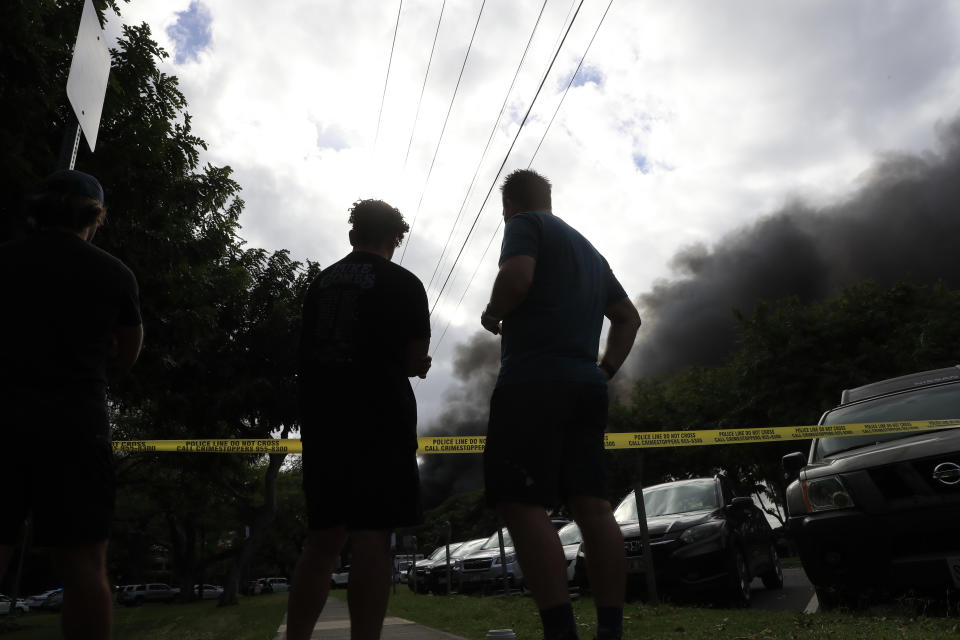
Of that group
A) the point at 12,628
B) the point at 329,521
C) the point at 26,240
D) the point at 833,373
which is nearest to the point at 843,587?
the point at 329,521

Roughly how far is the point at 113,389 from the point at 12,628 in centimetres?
1326

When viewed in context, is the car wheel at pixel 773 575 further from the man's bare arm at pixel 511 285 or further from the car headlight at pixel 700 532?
the man's bare arm at pixel 511 285

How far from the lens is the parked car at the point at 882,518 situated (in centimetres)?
476

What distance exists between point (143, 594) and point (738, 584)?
168 feet

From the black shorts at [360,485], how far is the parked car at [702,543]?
4994 mm

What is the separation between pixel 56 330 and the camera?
7.91 feet

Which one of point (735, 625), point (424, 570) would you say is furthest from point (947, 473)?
point (424, 570)

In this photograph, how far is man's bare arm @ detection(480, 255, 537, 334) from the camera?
295 cm

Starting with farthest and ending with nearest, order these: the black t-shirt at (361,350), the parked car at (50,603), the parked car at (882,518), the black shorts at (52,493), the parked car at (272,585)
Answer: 1. the parked car at (272,585)
2. the parked car at (50,603)
3. the parked car at (882,518)
4. the black t-shirt at (361,350)
5. the black shorts at (52,493)

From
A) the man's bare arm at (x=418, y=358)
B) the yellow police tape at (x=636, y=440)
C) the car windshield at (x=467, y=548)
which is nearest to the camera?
the man's bare arm at (x=418, y=358)

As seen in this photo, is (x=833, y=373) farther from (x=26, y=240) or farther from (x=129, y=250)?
(x=26, y=240)

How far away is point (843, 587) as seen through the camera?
5168 millimetres

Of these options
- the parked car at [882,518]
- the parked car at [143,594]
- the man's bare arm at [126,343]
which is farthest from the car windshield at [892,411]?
the parked car at [143,594]

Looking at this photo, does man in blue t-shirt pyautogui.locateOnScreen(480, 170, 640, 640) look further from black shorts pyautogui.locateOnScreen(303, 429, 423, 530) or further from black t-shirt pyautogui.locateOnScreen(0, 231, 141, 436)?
black t-shirt pyautogui.locateOnScreen(0, 231, 141, 436)
